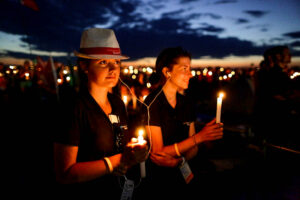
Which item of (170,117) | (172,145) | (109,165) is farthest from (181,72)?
(109,165)

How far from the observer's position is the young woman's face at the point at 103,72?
2.05 m

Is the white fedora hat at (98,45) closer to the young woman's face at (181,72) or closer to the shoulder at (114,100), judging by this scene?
the shoulder at (114,100)

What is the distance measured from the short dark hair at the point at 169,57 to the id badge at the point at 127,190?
1.48m

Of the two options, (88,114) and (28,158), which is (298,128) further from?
(28,158)

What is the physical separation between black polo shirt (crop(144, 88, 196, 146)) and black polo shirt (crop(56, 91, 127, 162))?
59 centimetres

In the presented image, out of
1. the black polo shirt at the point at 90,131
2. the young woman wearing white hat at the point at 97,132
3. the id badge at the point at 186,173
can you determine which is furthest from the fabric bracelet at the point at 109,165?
the id badge at the point at 186,173

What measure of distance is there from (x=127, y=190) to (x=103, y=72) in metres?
1.28

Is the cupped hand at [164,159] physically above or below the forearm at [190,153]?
above

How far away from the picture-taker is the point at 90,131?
1860 mm

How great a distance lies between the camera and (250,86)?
8.53 metres

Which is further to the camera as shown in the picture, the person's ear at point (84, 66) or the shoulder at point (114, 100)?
the shoulder at point (114, 100)

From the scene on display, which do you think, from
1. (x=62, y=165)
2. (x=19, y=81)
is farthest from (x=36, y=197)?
(x=19, y=81)

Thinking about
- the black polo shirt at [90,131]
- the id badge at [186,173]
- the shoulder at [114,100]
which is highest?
the shoulder at [114,100]

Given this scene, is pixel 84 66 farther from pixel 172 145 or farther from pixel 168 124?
pixel 172 145
